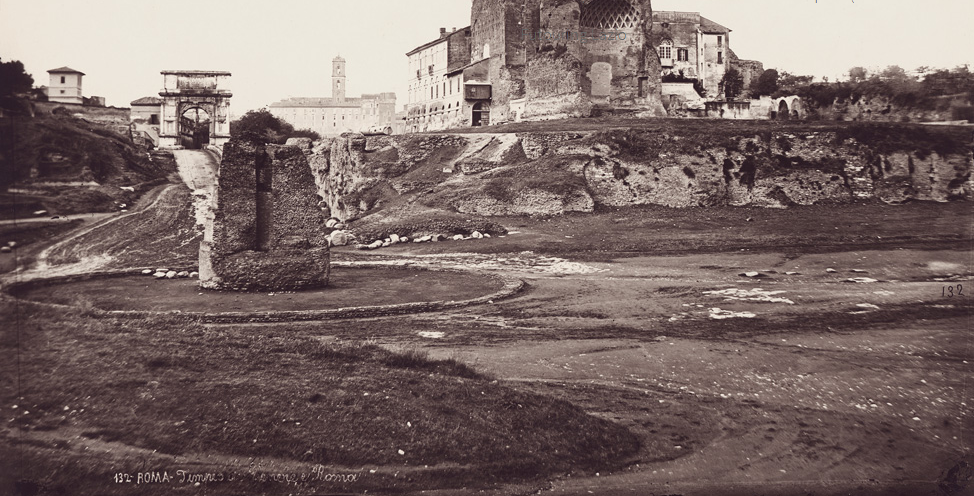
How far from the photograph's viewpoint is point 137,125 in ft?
114

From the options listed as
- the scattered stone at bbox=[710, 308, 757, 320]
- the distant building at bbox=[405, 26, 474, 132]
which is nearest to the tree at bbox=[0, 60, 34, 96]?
the scattered stone at bbox=[710, 308, 757, 320]

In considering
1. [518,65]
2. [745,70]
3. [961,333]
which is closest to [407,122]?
[518,65]

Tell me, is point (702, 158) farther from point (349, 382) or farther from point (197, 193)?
point (349, 382)

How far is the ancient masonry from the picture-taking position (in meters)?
15.3

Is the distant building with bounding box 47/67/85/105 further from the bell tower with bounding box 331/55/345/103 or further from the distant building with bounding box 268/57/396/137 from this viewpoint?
the bell tower with bounding box 331/55/345/103

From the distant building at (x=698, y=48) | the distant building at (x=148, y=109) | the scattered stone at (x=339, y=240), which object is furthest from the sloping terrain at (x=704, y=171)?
the distant building at (x=698, y=48)

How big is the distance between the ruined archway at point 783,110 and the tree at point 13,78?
43.3m

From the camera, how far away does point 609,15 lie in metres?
49.8

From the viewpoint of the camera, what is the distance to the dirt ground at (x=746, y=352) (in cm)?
740

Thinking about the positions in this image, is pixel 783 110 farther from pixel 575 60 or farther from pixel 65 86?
pixel 65 86

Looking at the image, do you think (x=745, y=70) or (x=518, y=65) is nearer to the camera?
(x=518, y=65)

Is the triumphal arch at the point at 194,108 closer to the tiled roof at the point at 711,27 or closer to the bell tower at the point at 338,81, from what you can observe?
the tiled roof at the point at 711,27

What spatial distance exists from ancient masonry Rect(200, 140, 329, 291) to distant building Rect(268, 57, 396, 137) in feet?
343

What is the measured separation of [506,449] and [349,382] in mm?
2096
